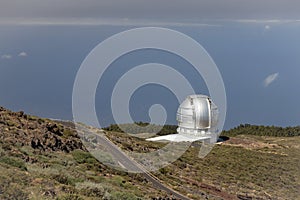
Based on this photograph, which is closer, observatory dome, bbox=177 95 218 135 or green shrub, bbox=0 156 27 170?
green shrub, bbox=0 156 27 170

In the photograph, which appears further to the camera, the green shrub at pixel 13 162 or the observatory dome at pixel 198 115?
the observatory dome at pixel 198 115

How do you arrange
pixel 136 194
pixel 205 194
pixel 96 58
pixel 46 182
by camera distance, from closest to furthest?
pixel 46 182, pixel 136 194, pixel 205 194, pixel 96 58

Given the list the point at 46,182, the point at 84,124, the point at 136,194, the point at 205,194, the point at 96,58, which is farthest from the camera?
the point at 84,124

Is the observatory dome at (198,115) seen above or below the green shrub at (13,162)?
above

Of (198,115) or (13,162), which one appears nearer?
(13,162)

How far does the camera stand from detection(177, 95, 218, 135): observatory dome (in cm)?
4775

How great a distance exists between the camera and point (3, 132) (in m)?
23.5

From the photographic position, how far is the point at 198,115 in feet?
156

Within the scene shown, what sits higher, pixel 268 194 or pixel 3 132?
pixel 3 132

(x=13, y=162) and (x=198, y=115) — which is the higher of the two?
(x=198, y=115)

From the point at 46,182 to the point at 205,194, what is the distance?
1258 cm

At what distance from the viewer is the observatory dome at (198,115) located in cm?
4775

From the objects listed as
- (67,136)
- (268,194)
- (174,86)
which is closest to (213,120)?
(174,86)

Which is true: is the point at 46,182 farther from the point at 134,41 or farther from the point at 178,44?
the point at 178,44
